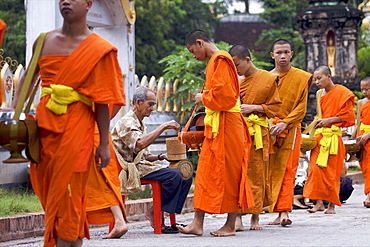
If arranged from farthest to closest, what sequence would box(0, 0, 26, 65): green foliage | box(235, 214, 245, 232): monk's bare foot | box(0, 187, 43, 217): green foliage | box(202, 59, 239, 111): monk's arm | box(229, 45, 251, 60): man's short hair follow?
box(0, 0, 26, 65): green foliage
box(0, 187, 43, 217): green foliage
box(229, 45, 251, 60): man's short hair
box(235, 214, 245, 232): monk's bare foot
box(202, 59, 239, 111): monk's arm

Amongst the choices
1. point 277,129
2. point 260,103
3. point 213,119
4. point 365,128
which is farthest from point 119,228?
point 365,128

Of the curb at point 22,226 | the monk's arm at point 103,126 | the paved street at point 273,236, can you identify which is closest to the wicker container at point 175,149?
the paved street at point 273,236

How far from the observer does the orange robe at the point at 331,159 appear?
9.52 m

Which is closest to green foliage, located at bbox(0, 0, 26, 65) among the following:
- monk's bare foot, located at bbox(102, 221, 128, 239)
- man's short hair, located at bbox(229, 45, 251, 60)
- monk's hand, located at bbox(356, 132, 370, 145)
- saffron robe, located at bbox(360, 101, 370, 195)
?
saffron robe, located at bbox(360, 101, 370, 195)

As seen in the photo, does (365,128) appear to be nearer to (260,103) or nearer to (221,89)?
(260,103)

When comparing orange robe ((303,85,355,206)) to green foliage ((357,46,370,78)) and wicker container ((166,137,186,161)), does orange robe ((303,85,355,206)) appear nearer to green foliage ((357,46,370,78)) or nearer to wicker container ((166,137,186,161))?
wicker container ((166,137,186,161))

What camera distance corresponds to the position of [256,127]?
7.37 m

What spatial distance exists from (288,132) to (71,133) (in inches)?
158

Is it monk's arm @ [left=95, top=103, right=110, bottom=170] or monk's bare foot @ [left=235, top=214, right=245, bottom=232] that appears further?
monk's bare foot @ [left=235, top=214, right=245, bottom=232]

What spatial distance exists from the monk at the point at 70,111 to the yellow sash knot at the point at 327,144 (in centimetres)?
546

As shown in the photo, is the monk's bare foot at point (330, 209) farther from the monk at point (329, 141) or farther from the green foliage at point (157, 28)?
the green foliage at point (157, 28)

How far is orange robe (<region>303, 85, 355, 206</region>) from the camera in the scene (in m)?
9.52

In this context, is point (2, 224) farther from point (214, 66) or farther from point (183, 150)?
point (214, 66)

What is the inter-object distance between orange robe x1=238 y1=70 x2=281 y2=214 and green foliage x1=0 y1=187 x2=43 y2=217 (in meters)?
2.45
